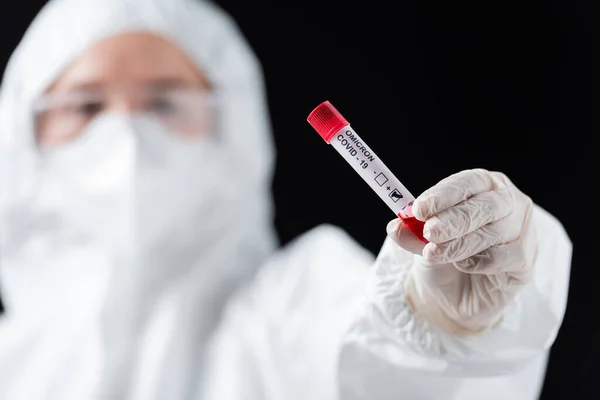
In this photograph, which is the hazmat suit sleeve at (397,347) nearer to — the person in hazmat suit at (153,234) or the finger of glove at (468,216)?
the person in hazmat suit at (153,234)

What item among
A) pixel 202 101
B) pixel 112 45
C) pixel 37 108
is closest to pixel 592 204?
pixel 202 101

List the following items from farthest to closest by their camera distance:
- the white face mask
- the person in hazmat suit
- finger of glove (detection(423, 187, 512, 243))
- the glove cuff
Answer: the white face mask → the person in hazmat suit → the glove cuff → finger of glove (detection(423, 187, 512, 243))

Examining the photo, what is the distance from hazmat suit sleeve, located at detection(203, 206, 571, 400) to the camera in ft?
2.62

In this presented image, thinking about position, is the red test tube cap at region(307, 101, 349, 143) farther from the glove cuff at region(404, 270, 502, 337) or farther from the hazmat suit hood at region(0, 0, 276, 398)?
the hazmat suit hood at region(0, 0, 276, 398)

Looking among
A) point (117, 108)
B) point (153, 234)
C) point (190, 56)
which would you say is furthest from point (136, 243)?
point (190, 56)

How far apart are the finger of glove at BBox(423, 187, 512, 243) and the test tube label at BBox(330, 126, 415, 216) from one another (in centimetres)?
4

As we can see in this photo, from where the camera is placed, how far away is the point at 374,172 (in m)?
0.67

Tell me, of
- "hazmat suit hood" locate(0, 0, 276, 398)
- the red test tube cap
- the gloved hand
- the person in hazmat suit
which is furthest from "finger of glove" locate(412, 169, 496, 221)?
"hazmat suit hood" locate(0, 0, 276, 398)

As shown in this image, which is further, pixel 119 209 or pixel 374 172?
pixel 119 209

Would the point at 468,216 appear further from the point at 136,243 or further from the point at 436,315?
the point at 136,243

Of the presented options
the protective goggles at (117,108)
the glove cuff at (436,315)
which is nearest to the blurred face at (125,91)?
the protective goggles at (117,108)

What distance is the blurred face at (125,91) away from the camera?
129 centimetres

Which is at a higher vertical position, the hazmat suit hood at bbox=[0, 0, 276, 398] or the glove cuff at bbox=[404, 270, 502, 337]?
the hazmat suit hood at bbox=[0, 0, 276, 398]

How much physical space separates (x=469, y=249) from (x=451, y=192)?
62mm
